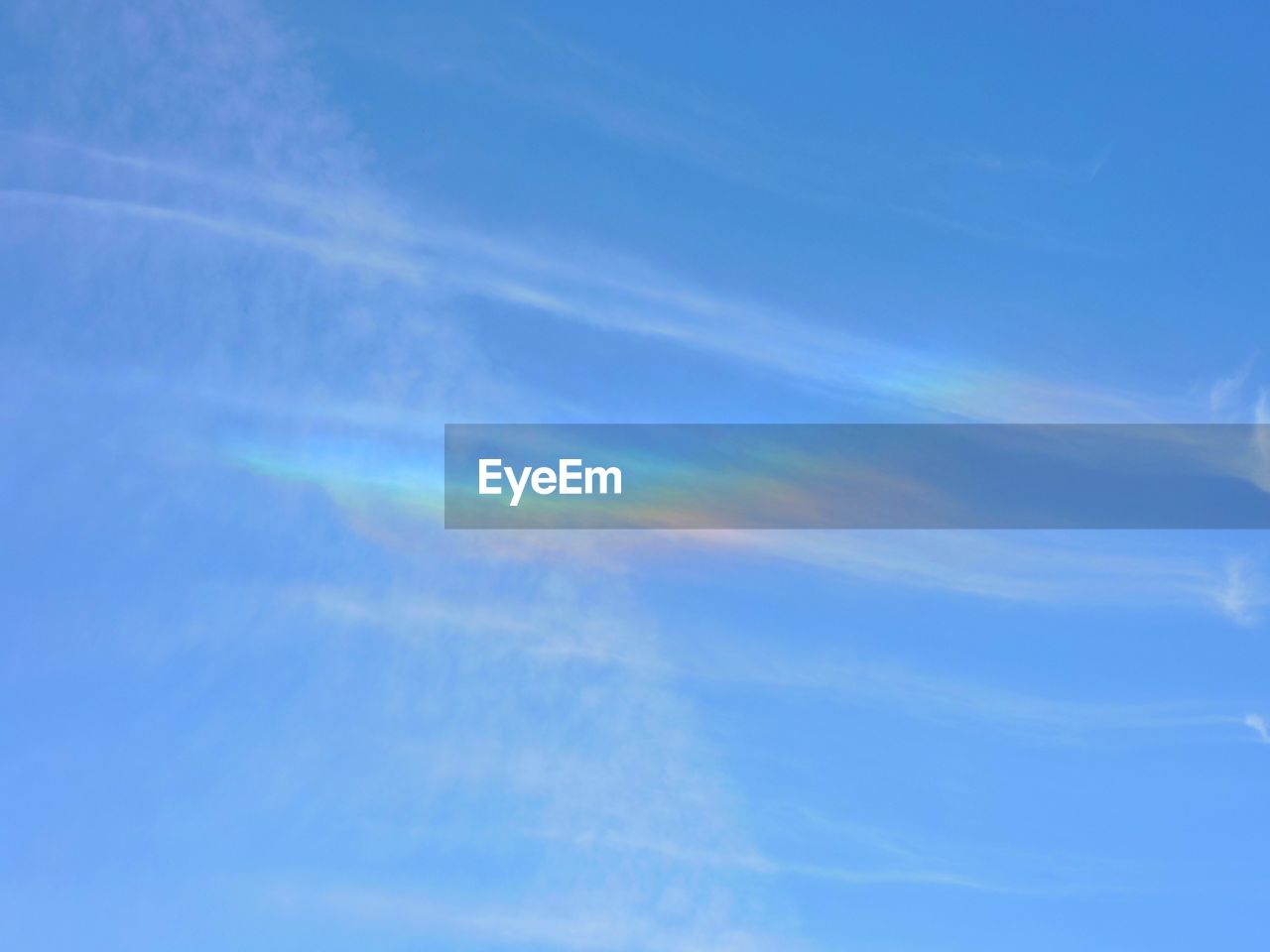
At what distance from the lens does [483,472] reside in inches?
1561

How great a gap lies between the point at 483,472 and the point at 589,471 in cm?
530

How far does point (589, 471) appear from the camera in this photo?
40.1m
